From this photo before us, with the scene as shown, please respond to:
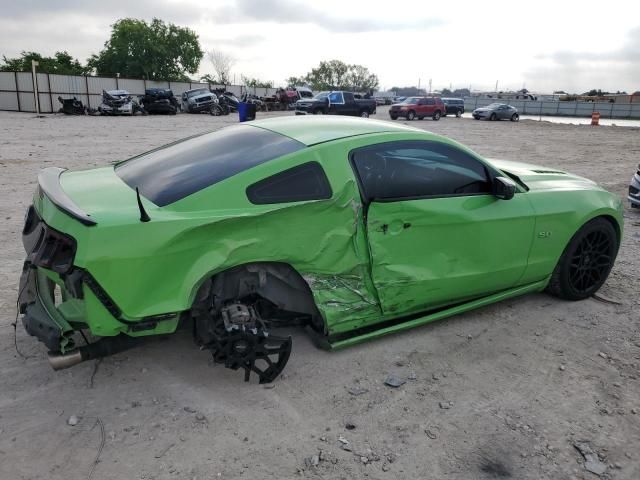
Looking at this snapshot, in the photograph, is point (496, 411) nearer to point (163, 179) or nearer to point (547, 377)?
point (547, 377)

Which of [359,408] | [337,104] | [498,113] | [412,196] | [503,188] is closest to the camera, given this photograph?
[359,408]

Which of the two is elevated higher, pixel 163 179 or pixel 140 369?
pixel 163 179

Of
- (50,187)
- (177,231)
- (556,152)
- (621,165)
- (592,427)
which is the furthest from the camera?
(556,152)

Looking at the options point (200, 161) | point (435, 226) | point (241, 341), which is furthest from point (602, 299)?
point (200, 161)

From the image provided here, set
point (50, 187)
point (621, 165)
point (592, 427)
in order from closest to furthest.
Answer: point (592, 427), point (50, 187), point (621, 165)

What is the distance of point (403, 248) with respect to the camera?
10.9ft

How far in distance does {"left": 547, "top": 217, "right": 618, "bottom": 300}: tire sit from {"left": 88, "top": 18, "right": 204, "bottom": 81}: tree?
61908 millimetres

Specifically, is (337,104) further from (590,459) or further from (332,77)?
(332,77)

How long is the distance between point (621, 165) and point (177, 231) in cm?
1435

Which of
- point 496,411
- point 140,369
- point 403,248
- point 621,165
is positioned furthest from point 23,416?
point 621,165

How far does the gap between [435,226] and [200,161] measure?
5.30 ft

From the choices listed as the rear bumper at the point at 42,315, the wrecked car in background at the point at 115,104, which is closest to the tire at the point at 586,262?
the rear bumper at the point at 42,315

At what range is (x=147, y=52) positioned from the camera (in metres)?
58.9

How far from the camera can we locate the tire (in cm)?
418
